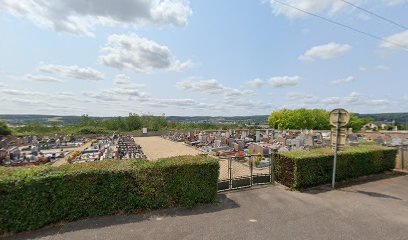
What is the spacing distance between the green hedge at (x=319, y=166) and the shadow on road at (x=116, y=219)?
8.48 feet

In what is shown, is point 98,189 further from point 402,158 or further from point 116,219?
point 402,158

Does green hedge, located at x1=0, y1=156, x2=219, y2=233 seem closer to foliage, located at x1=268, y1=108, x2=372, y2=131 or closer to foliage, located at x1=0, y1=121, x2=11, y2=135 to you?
foliage, located at x1=0, y1=121, x2=11, y2=135

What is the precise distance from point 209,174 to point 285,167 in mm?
3278

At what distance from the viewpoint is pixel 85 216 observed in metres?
5.32

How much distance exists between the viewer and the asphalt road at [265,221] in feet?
15.4

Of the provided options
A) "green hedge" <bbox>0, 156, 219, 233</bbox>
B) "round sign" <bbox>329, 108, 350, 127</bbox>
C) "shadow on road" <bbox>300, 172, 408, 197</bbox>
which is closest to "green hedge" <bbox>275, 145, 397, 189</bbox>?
"shadow on road" <bbox>300, 172, 408, 197</bbox>

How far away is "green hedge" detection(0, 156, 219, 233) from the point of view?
4.69 m

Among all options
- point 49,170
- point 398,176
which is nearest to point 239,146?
point 398,176

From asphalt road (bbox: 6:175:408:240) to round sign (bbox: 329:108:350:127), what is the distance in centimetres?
243

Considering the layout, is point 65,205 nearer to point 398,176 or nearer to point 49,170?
point 49,170

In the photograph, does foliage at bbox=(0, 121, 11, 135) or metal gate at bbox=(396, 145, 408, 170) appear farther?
foliage at bbox=(0, 121, 11, 135)

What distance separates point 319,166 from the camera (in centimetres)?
800

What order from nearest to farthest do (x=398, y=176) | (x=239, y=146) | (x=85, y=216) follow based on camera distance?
(x=85, y=216) → (x=398, y=176) → (x=239, y=146)

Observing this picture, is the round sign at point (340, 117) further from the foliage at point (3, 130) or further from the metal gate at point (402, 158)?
the foliage at point (3, 130)
